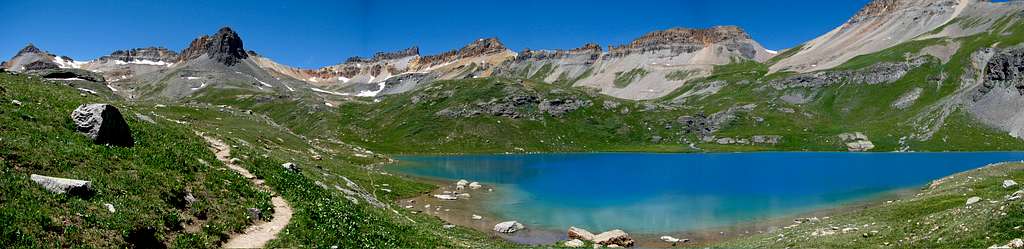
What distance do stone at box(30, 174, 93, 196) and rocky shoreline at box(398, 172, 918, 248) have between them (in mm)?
29823

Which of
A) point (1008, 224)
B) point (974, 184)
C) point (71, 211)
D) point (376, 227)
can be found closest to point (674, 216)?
point (974, 184)

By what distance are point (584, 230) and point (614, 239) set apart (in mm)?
4080

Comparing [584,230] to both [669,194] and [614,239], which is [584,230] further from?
[669,194]

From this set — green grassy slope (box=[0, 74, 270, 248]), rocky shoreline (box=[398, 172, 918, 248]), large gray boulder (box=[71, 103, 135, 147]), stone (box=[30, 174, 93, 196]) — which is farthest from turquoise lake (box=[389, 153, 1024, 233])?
stone (box=[30, 174, 93, 196])

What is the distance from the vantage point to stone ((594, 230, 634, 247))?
140 ft

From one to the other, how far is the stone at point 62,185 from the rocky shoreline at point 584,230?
29.8 m

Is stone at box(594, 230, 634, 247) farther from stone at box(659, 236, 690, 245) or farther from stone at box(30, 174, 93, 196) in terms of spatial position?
stone at box(30, 174, 93, 196)

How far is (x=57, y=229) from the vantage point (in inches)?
603

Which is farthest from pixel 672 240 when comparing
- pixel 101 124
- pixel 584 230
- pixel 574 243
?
pixel 101 124

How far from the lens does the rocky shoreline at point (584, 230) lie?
44125 millimetres

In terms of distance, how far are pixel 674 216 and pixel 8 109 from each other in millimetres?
53421

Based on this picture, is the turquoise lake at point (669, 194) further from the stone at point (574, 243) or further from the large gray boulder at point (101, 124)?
the large gray boulder at point (101, 124)

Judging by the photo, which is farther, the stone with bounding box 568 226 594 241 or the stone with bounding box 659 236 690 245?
the stone with bounding box 659 236 690 245

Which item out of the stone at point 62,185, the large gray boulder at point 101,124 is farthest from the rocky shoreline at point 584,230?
the stone at point 62,185
